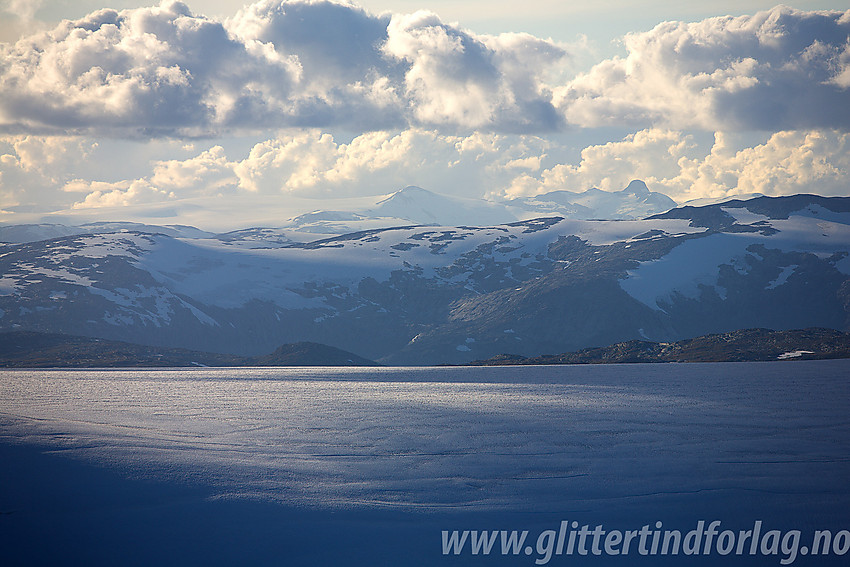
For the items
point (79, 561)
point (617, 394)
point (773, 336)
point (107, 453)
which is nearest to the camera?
point (79, 561)

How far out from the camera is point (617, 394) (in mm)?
78625

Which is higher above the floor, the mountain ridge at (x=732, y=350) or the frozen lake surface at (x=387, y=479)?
the frozen lake surface at (x=387, y=479)

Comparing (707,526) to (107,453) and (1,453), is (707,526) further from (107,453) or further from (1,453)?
(1,453)

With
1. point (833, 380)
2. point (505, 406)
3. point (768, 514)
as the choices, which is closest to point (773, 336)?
point (833, 380)

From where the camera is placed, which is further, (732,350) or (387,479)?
(732,350)

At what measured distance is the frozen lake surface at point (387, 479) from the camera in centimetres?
2516

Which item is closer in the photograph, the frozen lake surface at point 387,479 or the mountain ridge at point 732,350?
the frozen lake surface at point 387,479

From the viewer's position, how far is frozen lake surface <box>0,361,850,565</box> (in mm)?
25156

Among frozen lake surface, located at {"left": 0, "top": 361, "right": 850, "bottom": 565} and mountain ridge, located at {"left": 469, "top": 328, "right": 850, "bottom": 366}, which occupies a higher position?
frozen lake surface, located at {"left": 0, "top": 361, "right": 850, "bottom": 565}

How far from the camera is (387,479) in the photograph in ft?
110

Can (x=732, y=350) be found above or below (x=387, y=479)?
below

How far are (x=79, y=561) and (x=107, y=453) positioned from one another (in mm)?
13785

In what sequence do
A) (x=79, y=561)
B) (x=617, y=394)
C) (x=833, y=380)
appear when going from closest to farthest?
(x=79, y=561) → (x=617, y=394) → (x=833, y=380)

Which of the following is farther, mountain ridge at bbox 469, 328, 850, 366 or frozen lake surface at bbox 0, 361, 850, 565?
mountain ridge at bbox 469, 328, 850, 366
